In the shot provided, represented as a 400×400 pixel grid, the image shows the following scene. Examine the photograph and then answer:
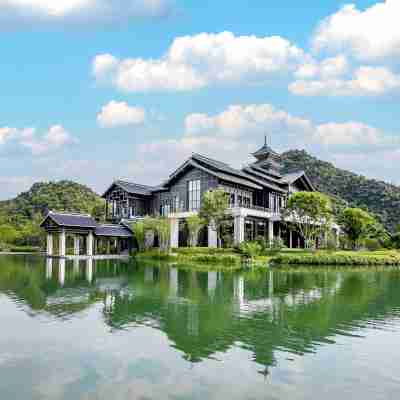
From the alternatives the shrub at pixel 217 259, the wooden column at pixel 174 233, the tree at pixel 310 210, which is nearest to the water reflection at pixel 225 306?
the shrub at pixel 217 259

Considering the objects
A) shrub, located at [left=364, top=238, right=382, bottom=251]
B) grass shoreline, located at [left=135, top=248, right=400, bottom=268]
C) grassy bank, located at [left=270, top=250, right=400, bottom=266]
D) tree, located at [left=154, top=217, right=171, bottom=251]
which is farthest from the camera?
shrub, located at [left=364, top=238, right=382, bottom=251]

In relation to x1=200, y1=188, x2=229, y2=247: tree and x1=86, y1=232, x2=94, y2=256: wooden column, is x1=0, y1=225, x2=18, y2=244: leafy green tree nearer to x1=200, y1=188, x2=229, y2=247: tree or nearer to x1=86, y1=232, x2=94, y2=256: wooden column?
x1=86, y1=232, x2=94, y2=256: wooden column

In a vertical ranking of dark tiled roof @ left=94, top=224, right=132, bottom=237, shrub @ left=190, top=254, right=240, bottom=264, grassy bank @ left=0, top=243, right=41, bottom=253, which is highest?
dark tiled roof @ left=94, top=224, right=132, bottom=237

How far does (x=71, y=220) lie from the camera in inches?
1407

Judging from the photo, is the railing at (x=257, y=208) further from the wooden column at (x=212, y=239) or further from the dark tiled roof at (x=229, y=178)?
the wooden column at (x=212, y=239)

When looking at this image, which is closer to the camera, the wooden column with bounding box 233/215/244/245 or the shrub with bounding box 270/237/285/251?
the shrub with bounding box 270/237/285/251

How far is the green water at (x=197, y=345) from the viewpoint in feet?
20.3

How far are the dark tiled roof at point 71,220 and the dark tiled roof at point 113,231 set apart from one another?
88 centimetres

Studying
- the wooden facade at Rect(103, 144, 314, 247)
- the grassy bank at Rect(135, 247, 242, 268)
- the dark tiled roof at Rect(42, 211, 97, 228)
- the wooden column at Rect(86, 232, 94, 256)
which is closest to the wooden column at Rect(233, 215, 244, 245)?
the wooden facade at Rect(103, 144, 314, 247)

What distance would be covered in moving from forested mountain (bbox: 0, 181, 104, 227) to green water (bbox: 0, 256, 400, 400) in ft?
163

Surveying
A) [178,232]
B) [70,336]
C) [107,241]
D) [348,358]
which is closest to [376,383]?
[348,358]

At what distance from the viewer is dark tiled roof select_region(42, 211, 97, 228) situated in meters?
34.6

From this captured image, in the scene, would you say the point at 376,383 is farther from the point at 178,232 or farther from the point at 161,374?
the point at 178,232

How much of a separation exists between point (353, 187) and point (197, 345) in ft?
225
